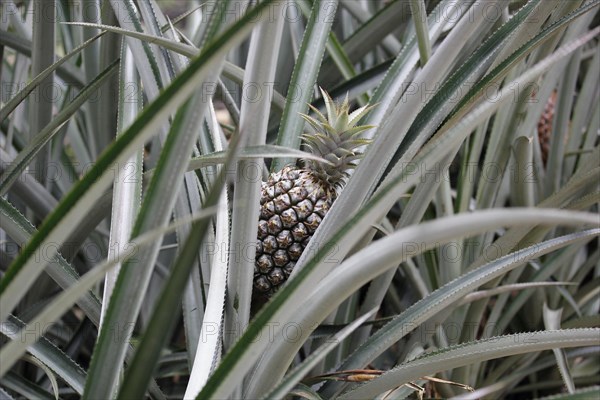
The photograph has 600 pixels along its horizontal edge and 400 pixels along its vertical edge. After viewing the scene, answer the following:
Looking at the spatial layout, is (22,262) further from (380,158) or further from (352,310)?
(352,310)

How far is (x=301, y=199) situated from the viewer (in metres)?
0.71

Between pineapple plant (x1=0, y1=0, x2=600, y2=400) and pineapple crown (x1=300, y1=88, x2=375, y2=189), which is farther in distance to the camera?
pineapple crown (x1=300, y1=88, x2=375, y2=189)

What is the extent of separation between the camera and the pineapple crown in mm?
706

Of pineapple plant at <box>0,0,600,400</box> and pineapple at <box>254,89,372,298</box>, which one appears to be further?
pineapple at <box>254,89,372,298</box>

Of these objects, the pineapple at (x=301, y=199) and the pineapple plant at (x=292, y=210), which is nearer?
the pineapple plant at (x=292, y=210)

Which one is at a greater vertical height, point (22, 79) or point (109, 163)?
point (22, 79)

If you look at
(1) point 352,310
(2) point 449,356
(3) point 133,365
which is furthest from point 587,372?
(3) point 133,365

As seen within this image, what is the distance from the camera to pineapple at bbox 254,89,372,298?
0.71 metres

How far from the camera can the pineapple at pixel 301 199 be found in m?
0.71

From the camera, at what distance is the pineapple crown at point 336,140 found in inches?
27.8

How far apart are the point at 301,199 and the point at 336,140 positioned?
8 centimetres

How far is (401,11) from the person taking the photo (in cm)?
98

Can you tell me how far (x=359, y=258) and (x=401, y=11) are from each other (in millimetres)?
668

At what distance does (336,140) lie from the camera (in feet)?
2.34
